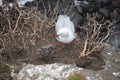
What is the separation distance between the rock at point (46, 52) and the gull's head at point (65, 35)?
0.16m

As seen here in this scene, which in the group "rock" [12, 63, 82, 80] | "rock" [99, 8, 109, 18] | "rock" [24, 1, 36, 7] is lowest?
"rock" [99, 8, 109, 18]

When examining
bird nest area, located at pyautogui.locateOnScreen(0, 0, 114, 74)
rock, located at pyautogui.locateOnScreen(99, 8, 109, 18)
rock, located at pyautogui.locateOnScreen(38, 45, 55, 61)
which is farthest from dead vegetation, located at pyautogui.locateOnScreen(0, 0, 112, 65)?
rock, located at pyautogui.locateOnScreen(99, 8, 109, 18)

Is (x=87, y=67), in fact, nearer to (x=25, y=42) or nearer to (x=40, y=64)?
(x=40, y=64)

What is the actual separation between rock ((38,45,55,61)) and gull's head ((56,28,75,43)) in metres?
0.16

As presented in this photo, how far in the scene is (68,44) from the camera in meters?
4.40

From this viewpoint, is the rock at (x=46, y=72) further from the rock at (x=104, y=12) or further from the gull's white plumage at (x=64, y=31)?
the rock at (x=104, y=12)

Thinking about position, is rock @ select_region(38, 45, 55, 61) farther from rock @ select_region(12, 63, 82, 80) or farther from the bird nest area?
rock @ select_region(12, 63, 82, 80)

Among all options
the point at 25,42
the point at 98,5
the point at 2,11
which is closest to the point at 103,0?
the point at 98,5

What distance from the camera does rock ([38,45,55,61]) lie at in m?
4.02

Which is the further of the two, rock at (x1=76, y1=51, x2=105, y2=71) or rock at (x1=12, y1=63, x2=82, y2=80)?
rock at (x1=76, y1=51, x2=105, y2=71)

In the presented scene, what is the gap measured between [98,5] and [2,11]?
321 centimetres

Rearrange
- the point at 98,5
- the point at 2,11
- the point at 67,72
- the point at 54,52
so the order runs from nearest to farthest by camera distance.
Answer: the point at 67,72 < the point at 54,52 < the point at 2,11 < the point at 98,5

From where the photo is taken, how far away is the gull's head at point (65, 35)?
408cm

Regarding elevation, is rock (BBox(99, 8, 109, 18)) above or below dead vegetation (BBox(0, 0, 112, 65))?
below
